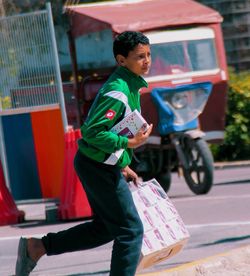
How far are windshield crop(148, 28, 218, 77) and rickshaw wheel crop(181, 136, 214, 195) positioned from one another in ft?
3.53

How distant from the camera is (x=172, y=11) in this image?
47.1 feet

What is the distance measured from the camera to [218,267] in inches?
286

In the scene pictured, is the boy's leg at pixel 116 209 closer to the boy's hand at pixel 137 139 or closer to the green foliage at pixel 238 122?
the boy's hand at pixel 137 139

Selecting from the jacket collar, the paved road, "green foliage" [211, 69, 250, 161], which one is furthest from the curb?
"green foliage" [211, 69, 250, 161]

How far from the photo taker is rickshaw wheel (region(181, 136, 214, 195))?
13047mm

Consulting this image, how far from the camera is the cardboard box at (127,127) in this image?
6199 millimetres

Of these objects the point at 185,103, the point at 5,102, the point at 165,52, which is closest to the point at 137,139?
the point at 5,102

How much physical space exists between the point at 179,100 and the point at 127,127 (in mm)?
7436

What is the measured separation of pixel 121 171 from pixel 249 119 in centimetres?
1462

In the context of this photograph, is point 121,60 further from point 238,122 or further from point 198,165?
point 238,122

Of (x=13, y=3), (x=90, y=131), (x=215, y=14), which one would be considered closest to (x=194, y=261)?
(x=90, y=131)

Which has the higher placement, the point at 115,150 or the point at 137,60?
the point at 137,60

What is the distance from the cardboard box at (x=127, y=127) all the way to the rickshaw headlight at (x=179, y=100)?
7.33m

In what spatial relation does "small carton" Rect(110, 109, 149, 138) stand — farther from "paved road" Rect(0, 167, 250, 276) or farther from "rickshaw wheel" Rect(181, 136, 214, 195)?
"rickshaw wheel" Rect(181, 136, 214, 195)
